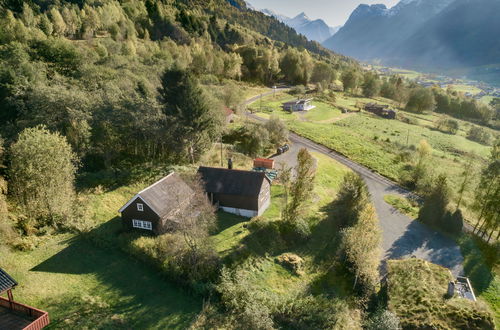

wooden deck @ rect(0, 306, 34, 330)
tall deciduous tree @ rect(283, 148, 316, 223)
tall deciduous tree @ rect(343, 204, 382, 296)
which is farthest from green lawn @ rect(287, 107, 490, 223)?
wooden deck @ rect(0, 306, 34, 330)

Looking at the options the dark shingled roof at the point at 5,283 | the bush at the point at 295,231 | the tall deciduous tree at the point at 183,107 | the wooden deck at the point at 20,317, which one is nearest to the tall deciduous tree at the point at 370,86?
the tall deciduous tree at the point at 183,107

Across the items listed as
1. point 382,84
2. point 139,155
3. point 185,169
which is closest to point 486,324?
point 185,169

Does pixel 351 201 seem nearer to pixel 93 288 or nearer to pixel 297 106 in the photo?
pixel 93 288

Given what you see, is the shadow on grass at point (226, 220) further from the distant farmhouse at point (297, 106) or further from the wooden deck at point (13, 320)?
the distant farmhouse at point (297, 106)

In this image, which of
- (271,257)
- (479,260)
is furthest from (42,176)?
(479,260)

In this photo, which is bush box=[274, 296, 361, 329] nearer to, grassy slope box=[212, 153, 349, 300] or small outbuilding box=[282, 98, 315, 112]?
grassy slope box=[212, 153, 349, 300]
